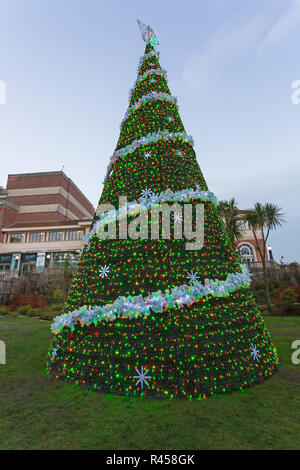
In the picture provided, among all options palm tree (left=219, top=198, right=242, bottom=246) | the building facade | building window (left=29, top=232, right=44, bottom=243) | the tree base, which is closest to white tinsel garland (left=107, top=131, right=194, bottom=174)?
the tree base

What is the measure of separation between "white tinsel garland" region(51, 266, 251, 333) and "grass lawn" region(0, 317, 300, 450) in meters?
0.86

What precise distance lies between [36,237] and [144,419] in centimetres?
3910

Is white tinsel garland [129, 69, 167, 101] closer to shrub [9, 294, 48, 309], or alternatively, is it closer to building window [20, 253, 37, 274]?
shrub [9, 294, 48, 309]

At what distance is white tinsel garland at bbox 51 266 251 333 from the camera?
3053 mm

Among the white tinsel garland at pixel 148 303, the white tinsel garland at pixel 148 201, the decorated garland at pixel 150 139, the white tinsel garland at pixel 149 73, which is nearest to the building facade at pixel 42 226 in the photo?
the white tinsel garland at pixel 149 73

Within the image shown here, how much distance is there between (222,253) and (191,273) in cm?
78

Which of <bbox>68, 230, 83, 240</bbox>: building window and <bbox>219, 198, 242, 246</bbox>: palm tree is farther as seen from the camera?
<bbox>68, 230, 83, 240</bbox>: building window

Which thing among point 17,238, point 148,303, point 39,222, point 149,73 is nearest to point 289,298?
point 148,303

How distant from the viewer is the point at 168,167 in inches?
163

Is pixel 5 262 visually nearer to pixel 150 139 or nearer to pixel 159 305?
pixel 150 139

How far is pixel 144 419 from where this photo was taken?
7.45 feet

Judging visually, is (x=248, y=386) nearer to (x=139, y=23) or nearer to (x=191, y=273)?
(x=191, y=273)

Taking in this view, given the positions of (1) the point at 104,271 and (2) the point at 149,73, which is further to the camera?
(2) the point at 149,73

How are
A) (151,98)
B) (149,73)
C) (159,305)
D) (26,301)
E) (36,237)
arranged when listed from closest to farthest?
1. (159,305)
2. (151,98)
3. (149,73)
4. (26,301)
5. (36,237)
